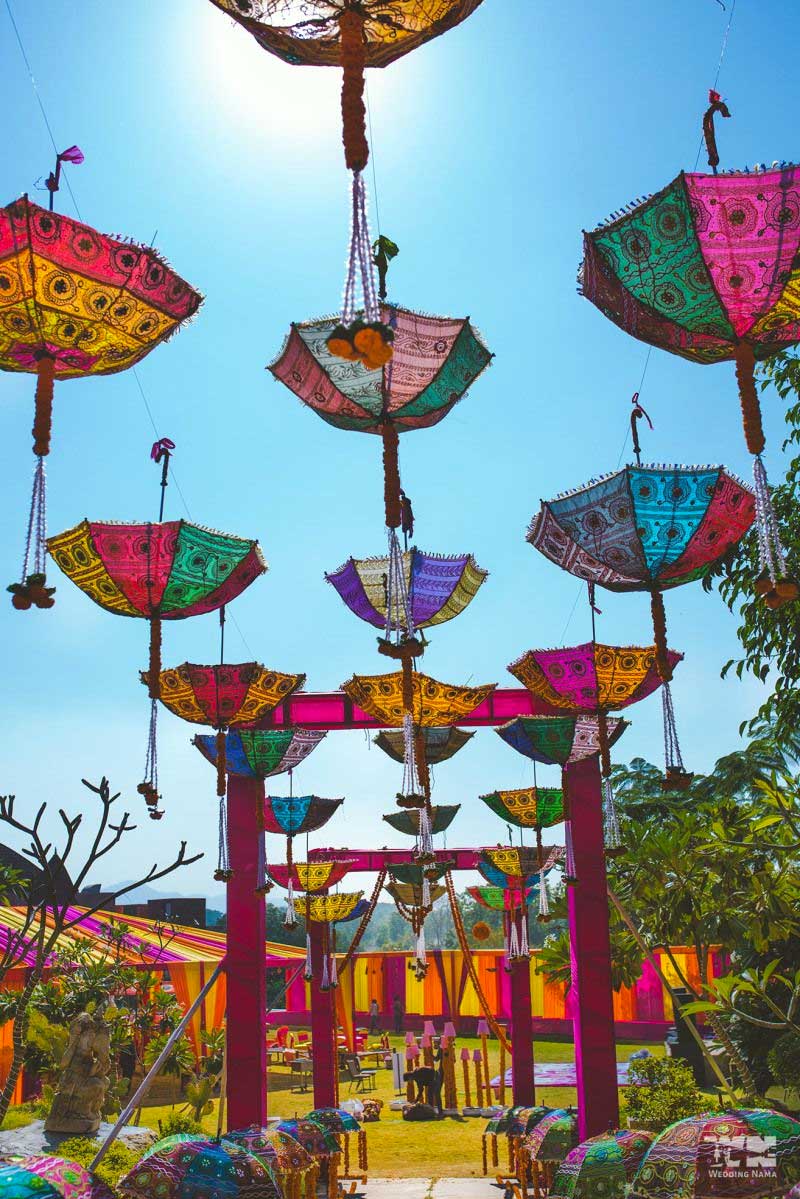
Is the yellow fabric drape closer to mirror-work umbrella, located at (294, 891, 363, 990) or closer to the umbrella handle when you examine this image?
mirror-work umbrella, located at (294, 891, 363, 990)

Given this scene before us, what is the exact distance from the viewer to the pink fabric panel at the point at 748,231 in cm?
491

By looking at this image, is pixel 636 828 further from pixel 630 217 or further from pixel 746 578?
→ pixel 630 217

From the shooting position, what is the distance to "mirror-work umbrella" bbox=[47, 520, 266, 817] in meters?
7.90

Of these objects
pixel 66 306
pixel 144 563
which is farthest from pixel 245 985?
pixel 66 306

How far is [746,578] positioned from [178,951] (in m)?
16.5

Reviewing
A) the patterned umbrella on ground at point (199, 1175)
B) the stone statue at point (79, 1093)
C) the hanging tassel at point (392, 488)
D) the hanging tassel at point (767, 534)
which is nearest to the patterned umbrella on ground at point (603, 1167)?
A: the patterned umbrella on ground at point (199, 1175)

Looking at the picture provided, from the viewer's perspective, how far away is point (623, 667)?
9758mm

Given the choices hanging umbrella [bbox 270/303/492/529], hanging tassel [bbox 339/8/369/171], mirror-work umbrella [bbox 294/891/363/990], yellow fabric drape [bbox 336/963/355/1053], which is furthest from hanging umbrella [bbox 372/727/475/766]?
yellow fabric drape [bbox 336/963/355/1053]

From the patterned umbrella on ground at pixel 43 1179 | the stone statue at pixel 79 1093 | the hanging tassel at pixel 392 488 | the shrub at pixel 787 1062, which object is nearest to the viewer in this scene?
the patterned umbrella on ground at pixel 43 1179

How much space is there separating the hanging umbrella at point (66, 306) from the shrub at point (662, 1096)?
785 centimetres

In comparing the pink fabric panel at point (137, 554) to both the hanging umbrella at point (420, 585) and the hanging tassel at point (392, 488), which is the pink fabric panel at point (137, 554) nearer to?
the hanging umbrella at point (420, 585)

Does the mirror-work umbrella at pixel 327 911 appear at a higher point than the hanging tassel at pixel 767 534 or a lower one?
lower

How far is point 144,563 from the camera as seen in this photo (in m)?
7.94

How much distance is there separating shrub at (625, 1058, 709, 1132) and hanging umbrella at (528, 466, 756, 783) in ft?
16.1
